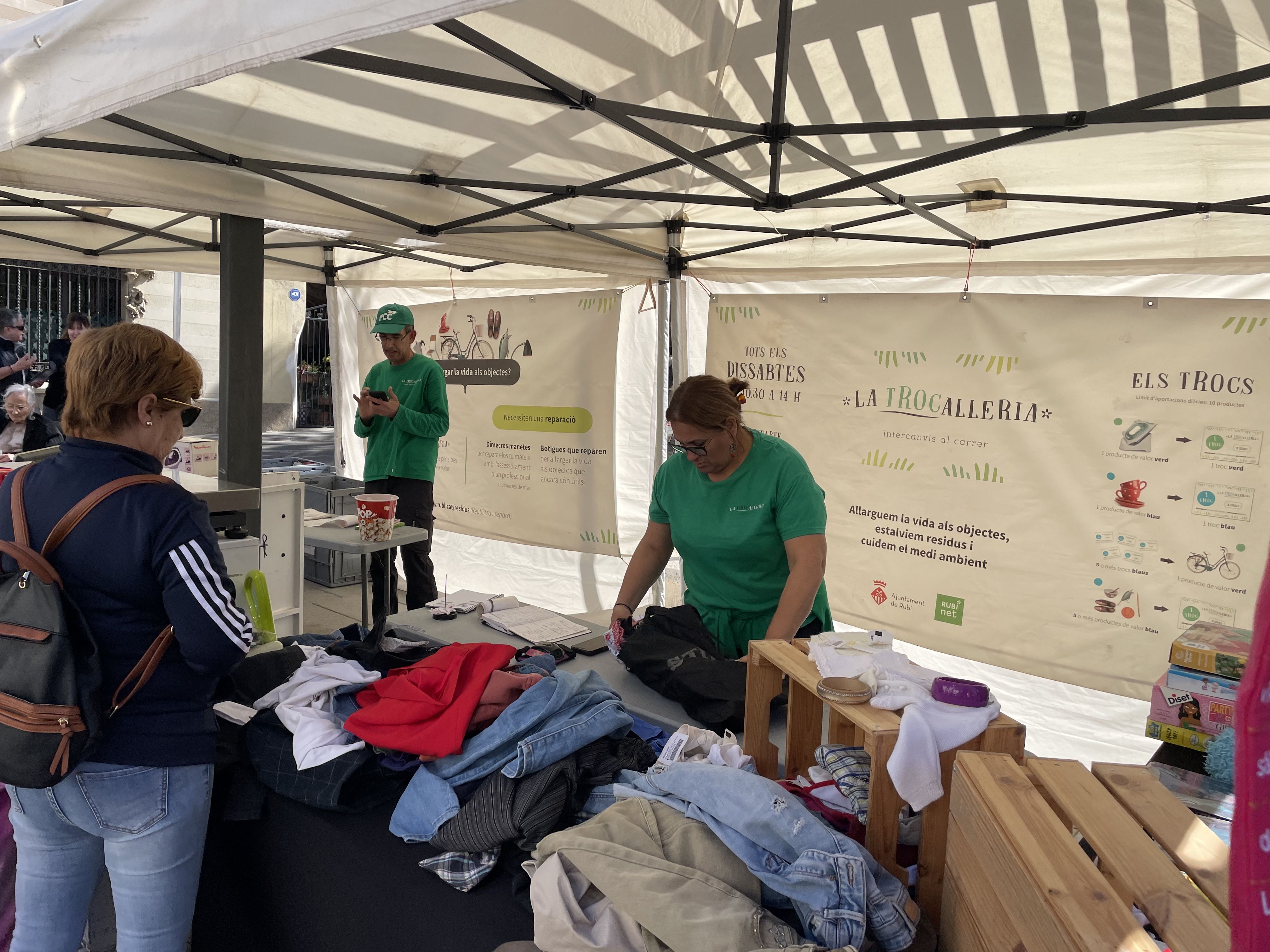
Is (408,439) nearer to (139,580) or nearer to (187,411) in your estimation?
(187,411)

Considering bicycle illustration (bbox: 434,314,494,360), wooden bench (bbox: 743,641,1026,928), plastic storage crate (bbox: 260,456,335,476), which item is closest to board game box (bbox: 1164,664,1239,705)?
wooden bench (bbox: 743,641,1026,928)

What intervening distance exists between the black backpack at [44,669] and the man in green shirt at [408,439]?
3.21 m

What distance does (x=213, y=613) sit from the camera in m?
1.49

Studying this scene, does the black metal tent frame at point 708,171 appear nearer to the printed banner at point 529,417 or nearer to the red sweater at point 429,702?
the printed banner at point 529,417

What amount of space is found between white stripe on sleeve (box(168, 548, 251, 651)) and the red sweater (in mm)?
322

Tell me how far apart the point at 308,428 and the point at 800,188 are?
1192cm

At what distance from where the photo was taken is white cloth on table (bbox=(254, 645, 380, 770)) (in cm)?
173

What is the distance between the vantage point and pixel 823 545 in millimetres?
2422

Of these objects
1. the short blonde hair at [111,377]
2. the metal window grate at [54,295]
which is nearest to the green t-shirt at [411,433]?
the short blonde hair at [111,377]

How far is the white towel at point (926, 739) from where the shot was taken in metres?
1.28

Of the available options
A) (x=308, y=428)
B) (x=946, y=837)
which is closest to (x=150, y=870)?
(x=946, y=837)

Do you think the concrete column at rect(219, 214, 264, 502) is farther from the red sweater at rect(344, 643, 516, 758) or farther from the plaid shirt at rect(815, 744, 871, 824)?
the plaid shirt at rect(815, 744, 871, 824)

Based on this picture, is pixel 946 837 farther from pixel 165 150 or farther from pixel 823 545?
pixel 165 150

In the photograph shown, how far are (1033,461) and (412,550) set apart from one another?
3.29 m
